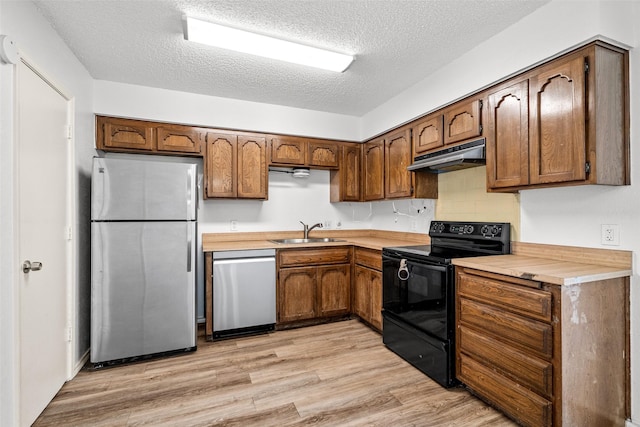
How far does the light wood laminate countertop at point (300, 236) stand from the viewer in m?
3.22

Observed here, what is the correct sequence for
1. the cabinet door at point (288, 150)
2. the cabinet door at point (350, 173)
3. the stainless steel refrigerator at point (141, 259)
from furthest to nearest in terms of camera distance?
1. the cabinet door at point (350, 173)
2. the cabinet door at point (288, 150)
3. the stainless steel refrigerator at point (141, 259)

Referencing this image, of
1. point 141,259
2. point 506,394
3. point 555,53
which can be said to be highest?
point 555,53

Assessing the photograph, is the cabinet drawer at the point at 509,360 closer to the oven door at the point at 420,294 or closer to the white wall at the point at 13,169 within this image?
the oven door at the point at 420,294

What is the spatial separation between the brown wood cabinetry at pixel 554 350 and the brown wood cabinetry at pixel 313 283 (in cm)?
174

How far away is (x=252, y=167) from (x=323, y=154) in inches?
35.2

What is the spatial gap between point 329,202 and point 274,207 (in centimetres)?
75

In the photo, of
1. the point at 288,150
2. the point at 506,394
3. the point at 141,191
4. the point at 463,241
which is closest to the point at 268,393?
the point at 506,394

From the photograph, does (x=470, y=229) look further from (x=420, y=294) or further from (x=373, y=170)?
(x=373, y=170)

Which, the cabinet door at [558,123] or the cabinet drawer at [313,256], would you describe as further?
the cabinet drawer at [313,256]

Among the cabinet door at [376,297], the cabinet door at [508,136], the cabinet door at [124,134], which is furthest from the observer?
the cabinet door at [376,297]

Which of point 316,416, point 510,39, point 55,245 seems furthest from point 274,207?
point 510,39

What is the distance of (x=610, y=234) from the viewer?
1803mm

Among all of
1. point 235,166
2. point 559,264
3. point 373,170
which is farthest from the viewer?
point 373,170

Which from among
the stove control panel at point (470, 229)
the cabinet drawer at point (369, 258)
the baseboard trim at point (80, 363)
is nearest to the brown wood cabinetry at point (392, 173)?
the stove control panel at point (470, 229)
